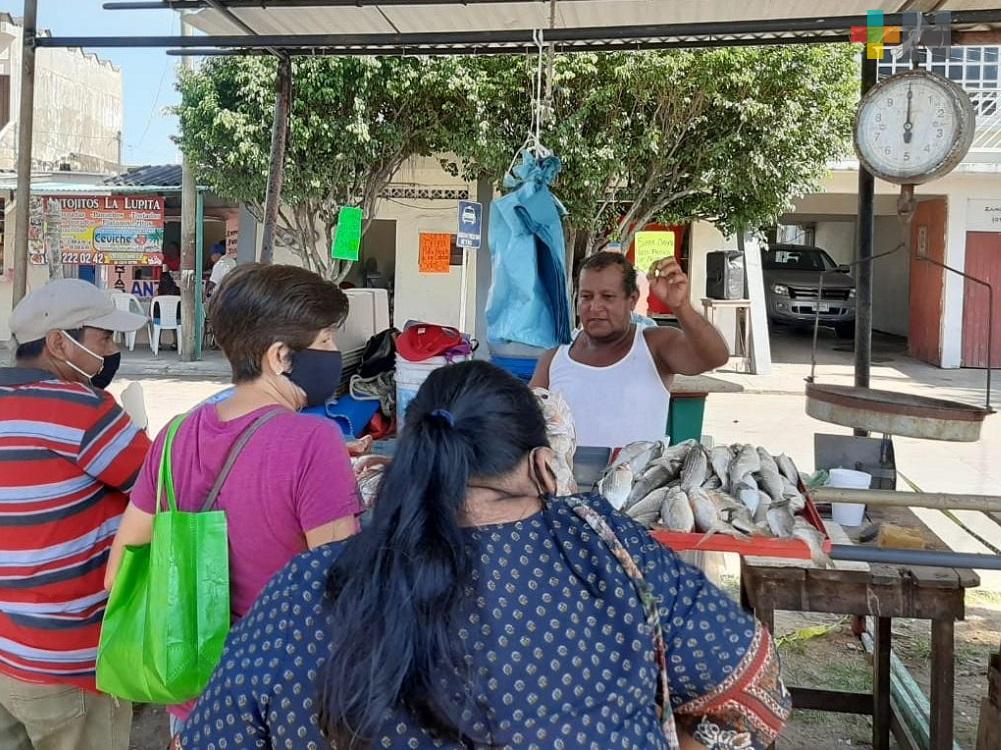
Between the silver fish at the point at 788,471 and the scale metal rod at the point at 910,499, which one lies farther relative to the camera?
the scale metal rod at the point at 910,499

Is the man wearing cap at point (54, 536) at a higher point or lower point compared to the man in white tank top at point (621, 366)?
lower

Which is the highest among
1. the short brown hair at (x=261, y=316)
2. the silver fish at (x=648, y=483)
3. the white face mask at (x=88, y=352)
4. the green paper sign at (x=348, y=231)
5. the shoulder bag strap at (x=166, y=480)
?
the green paper sign at (x=348, y=231)

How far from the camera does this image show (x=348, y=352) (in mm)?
4301

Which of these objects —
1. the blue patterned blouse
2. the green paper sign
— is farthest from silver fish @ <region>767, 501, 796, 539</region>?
the green paper sign

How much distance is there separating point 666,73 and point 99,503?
35.4ft

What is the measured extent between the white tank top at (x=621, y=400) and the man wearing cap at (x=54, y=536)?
5.38 ft

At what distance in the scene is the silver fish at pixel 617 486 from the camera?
7.65 ft

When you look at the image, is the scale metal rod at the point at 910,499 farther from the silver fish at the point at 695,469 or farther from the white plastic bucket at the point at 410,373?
the white plastic bucket at the point at 410,373

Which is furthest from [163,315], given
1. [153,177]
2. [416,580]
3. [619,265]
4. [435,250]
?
[416,580]

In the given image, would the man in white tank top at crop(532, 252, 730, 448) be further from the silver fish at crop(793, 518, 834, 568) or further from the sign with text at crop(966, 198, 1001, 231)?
the sign with text at crop(966, 198, 1001, 231)

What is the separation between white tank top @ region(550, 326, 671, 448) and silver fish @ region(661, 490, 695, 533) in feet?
3.42

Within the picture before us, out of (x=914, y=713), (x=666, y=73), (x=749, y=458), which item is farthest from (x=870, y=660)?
(x=666, y=73)

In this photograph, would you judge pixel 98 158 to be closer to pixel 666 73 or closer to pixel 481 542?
pixel 666 73

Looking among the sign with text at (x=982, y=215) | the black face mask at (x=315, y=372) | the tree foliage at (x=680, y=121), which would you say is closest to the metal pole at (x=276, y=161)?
the black face mask at (x=315, y=372)
